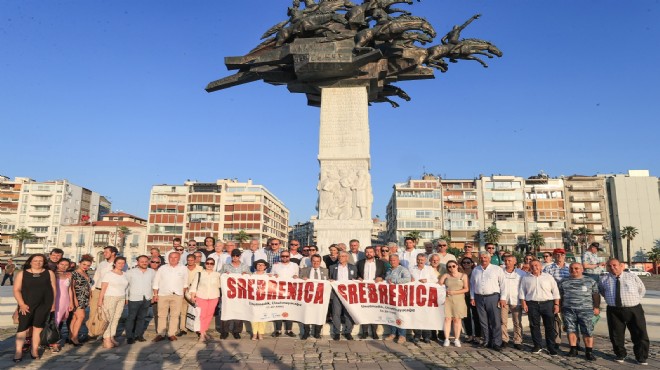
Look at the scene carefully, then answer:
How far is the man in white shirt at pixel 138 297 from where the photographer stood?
8.10 meters

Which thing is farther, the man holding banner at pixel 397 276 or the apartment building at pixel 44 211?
the apartment building at pixel 44 211

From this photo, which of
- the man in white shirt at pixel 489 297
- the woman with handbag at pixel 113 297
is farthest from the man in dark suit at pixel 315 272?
the woman with handbag at pixel 113 297

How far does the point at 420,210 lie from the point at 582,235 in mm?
27422

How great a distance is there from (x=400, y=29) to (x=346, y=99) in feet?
9.35

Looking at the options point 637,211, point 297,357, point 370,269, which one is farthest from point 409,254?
point 637,211

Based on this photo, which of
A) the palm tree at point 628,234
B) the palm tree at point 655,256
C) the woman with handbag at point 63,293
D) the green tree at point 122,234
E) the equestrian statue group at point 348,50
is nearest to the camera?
the woman with handbag at point 63,293

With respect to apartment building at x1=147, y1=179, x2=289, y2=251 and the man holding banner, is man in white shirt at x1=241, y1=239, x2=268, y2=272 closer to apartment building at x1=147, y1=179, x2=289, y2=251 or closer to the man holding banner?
→ the man holding banner

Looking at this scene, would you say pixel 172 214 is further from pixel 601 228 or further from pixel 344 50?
pixel 601 228

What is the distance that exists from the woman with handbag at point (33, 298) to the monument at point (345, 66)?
761 centimetres

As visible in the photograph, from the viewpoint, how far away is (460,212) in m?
75.6

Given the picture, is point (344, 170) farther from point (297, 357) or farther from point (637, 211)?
point (637, 211)

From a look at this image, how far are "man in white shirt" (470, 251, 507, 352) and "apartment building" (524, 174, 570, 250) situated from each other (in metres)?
74.2

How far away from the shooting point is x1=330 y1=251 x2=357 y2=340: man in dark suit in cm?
851

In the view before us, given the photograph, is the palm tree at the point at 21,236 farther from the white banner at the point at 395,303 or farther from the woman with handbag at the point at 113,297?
the white banner at the point at 395,303
